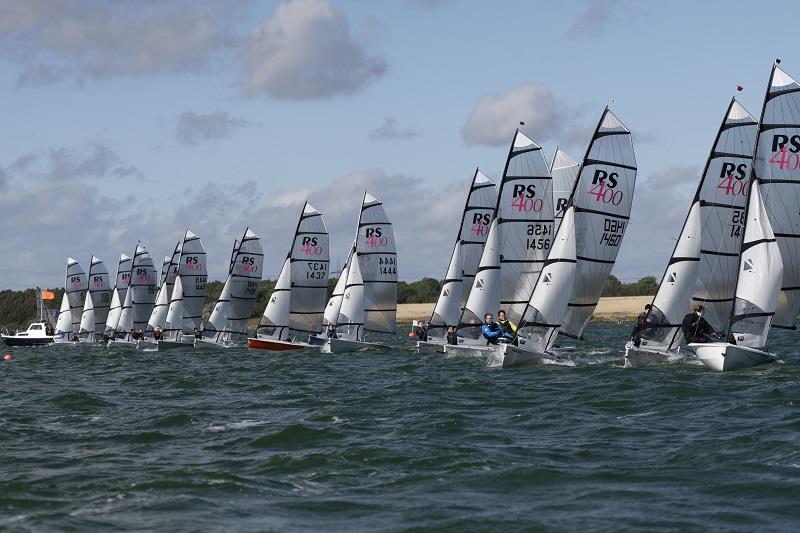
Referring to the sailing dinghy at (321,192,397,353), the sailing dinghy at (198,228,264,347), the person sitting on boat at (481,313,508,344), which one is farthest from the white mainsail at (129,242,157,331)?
the person sitting on boat at (481,313,508,344)

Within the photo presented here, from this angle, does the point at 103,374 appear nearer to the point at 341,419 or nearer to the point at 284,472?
the point at 341,419

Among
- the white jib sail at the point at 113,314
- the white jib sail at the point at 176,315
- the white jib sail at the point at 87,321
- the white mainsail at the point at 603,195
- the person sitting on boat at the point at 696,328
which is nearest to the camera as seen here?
the person sitting on boat at the point at 696,328

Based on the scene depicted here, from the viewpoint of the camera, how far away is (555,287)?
1403 inches

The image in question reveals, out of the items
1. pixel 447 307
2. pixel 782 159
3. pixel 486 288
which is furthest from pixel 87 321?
pixel 782 159

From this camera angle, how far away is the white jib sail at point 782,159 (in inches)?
1262

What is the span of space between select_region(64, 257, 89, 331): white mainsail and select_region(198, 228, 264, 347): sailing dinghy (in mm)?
24411

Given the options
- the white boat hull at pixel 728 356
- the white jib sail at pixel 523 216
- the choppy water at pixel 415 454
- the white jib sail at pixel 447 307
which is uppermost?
the white jib sail at pixel 523 216

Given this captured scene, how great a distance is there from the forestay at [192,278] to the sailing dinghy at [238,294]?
4.21 metres

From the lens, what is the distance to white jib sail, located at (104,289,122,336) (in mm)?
73500

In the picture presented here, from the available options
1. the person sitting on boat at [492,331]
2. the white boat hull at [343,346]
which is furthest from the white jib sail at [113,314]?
the person sitting on boat at [492,331]

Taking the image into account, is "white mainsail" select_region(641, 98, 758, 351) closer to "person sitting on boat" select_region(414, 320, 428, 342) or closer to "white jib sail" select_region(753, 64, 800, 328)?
"white jib sail" select_region(753, 64, 800, 328)

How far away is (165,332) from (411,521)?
172 ft

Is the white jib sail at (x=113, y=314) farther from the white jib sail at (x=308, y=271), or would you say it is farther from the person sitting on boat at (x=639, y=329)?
the person sitting on boat at (x=639, y=329)

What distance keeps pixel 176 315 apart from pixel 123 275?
1675 centimetres
